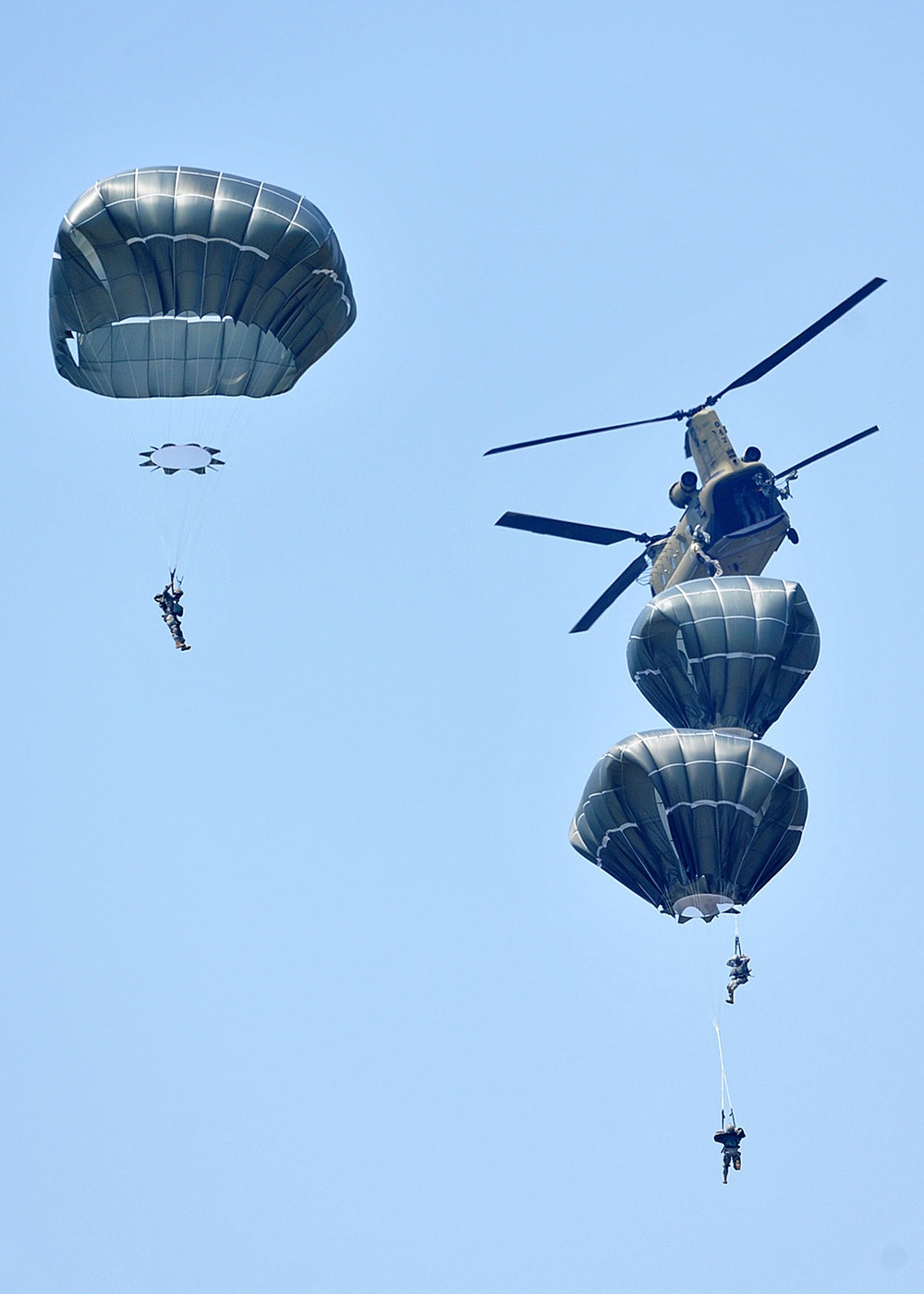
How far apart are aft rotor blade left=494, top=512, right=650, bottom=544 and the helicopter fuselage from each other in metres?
3.36

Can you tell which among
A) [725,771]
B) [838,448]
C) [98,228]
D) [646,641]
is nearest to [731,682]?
[646,641]

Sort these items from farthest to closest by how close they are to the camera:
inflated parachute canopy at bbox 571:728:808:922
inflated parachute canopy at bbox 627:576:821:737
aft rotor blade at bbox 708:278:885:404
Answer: aft rotor blade at bbox 708:278:885:404, inflated parachute canopy at bbox 627:576:821:737, inflated parachute canopy at bbox 571:728:808:922

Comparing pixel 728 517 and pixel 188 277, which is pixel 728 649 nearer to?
pixel 728 517

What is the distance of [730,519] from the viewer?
188 feet

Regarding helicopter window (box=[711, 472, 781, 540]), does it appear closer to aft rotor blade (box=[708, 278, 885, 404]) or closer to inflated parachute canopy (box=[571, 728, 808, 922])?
aft rotor blade (box=[708, 278, 885, 404])

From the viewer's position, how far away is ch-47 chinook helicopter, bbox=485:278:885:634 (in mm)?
56969

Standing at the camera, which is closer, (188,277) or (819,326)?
(188,277)

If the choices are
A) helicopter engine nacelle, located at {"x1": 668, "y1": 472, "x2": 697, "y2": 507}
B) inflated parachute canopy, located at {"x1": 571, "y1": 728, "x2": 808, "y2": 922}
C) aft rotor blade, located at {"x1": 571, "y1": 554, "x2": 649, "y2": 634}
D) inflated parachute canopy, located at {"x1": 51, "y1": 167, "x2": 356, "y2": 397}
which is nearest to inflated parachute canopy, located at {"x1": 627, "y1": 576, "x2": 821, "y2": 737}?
inflated parachute canopy, located at {"x1": 571, "y1": 728, "x2": 808, "y2": 922}

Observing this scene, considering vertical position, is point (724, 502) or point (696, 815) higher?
Answer: point (724, 502)

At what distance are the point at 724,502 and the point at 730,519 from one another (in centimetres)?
54

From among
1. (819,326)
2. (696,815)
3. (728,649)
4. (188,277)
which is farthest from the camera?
(819,326)

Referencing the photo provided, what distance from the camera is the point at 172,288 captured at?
40.6m

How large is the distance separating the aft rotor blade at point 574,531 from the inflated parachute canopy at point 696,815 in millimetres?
16782

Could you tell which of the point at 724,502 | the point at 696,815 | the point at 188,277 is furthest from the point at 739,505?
the point at 188,277
